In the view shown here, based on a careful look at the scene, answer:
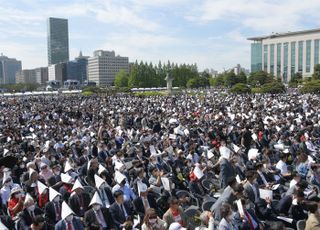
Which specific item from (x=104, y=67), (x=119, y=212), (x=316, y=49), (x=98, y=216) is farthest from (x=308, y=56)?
(x=98, y=216)

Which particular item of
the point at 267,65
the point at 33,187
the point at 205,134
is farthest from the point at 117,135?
the point at 267,65

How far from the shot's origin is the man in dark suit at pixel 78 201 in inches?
304

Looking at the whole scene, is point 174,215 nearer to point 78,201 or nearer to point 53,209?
point 78,201

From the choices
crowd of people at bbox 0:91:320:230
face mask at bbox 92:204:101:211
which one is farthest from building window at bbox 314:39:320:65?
face mask at bbox 92:204:101:211

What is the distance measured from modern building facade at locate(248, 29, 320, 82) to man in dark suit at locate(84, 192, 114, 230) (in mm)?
102329

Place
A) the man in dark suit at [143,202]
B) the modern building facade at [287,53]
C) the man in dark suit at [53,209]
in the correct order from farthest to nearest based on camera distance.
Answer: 1. the modern building facade at [287,53]
2. the man in dark suit at [143,202]
3. the man in dark suit at [53,209]

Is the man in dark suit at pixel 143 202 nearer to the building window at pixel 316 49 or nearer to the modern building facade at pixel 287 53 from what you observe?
the modern building facade at pixel 287 53

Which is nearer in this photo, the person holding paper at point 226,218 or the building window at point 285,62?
the person holding paper at point 226,218

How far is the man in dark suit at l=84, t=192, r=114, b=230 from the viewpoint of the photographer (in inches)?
271

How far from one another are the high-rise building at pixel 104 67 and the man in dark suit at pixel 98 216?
175049 millimetres

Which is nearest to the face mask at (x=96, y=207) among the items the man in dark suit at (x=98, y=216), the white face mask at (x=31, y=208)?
the man in dark suit at (x=98, y=216)

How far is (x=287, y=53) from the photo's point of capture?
111m

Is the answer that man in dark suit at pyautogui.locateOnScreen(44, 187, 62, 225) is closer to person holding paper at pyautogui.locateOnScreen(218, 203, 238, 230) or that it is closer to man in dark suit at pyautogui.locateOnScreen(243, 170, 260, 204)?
person holding paper at pyautogui.locateOnScreen(218, 203, 238, 230)

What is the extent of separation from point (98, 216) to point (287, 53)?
11255 cm
